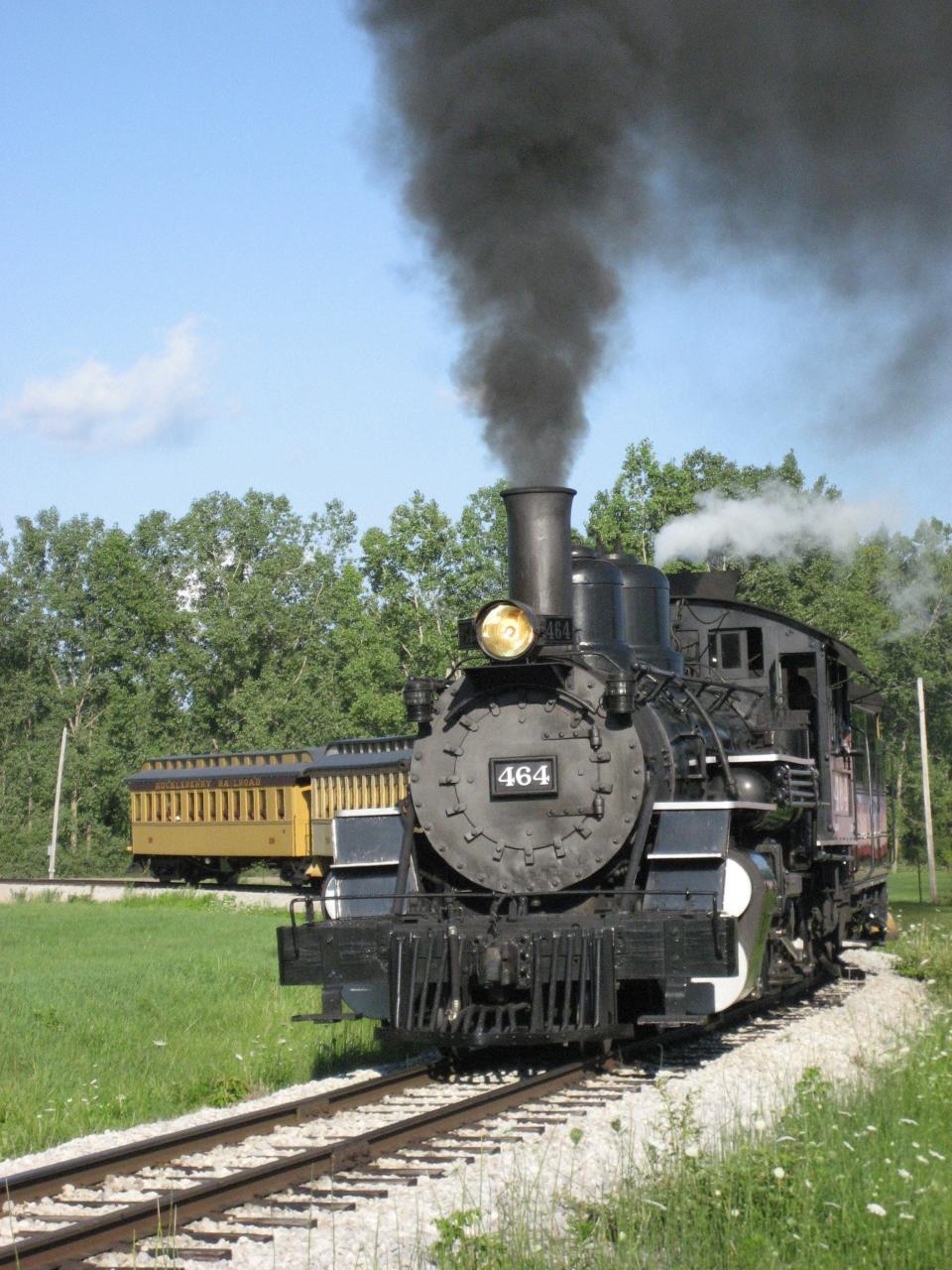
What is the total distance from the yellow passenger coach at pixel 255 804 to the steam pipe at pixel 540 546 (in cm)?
1498

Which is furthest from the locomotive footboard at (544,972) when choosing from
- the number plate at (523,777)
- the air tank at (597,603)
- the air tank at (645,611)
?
the air tank at (645,611)

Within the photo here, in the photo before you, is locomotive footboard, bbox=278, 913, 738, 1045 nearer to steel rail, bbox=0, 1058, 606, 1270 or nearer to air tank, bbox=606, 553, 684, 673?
steel rail, bbox=0, 1058, 606, 1270

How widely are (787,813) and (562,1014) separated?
101 inches

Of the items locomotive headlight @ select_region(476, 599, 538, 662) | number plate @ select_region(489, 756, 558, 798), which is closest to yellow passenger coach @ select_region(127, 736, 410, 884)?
number plate @ select_region(489, 756, 558, 798)

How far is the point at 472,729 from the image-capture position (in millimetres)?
8938

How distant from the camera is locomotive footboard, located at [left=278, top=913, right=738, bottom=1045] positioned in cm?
778

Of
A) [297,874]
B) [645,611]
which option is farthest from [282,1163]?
[297,874]

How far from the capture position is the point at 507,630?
8633 mm

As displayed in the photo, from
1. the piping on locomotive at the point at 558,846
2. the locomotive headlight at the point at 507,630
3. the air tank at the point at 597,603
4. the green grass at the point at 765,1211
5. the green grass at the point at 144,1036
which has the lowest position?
the green grass at the point at 144,1036

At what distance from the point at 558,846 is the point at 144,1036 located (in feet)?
12.2

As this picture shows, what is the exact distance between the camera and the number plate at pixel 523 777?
8.62 meters

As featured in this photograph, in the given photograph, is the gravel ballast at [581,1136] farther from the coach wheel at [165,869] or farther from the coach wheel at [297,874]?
the coach wheel at [165,869]

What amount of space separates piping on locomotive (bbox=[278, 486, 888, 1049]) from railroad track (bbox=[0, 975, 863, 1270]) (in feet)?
1.17

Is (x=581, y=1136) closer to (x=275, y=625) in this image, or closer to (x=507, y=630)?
(x=507, y=630)
